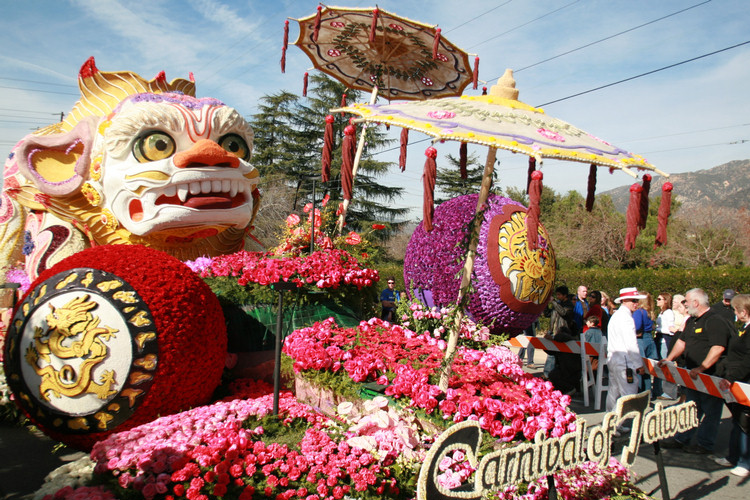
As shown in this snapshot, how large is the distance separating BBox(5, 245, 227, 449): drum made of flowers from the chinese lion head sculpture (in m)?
1.51

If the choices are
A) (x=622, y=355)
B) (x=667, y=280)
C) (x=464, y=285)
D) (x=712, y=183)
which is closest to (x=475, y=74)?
(x=622, y=355)

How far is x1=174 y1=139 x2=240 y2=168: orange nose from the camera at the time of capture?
5.39 meters

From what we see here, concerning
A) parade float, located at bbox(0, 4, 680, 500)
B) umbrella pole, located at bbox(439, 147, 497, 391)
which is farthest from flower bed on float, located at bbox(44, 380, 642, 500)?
umbrella pole, located at bbox(439, 147, 497, 391)

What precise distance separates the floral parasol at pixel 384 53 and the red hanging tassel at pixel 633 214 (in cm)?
528

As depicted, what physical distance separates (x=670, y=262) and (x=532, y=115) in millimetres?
26097

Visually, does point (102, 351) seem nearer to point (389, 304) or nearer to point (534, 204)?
point (534, 204)

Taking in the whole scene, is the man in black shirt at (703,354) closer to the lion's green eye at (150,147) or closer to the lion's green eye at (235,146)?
the lion's green eye at (235,146)

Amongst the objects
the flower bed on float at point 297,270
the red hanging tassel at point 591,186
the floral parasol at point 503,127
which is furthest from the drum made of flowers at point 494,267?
the floral parasol at point 503,127

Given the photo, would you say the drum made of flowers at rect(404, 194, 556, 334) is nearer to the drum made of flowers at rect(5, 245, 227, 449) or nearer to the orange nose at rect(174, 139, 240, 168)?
the orange nose at rect(174, 139, 240, 168)

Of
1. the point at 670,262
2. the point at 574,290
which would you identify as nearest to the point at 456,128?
the point at 574,290

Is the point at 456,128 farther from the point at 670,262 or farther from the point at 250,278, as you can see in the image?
the point at 670,262

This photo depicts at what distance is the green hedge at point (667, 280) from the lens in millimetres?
13633

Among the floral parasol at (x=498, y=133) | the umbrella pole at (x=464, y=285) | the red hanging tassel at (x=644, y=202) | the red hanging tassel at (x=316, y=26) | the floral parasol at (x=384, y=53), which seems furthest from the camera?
the floral parasol at (x=384, y=53)

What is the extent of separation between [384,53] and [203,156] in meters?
4.61
